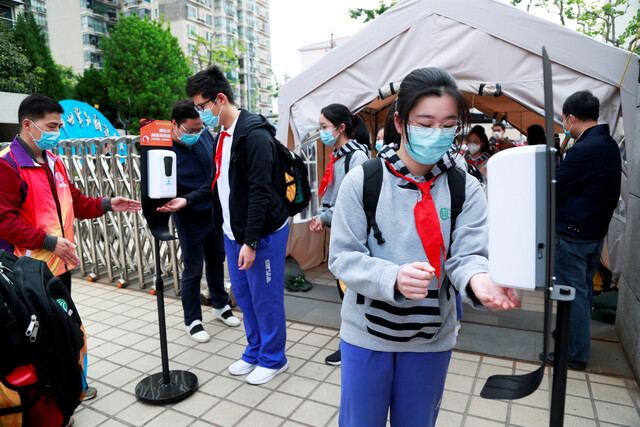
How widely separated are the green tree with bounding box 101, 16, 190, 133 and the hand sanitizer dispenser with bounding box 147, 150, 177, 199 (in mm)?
24996

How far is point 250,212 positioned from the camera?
104 inches

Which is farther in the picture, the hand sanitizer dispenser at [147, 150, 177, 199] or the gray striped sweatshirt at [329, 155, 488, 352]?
the hand sanitizer dispenser at [147, 150, 177, 199]

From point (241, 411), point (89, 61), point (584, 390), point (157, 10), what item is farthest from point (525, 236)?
point (157, 10)

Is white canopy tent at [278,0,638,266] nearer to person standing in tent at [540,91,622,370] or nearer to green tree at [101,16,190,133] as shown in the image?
person standing in tent at [540,91,622,370]

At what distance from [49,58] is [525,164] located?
94.0 feet

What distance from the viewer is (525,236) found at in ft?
2.62

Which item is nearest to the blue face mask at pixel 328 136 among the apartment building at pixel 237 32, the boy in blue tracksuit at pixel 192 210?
the boy in blue tracksuit at pixel 192 210

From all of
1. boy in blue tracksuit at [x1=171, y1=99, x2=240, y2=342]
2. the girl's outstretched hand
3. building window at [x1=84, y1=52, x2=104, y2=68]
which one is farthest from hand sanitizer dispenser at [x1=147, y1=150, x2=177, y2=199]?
building window at [x1=84, y1=52, x2=104, y2=68]

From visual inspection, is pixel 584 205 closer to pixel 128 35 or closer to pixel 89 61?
pixel 128 35

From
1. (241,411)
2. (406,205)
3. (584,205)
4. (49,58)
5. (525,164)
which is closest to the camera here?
(525,164)

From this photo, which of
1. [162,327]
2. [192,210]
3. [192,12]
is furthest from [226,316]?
[192,12]

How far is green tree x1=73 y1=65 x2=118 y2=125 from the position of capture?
2552cm

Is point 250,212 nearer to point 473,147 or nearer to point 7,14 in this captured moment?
point 473,147

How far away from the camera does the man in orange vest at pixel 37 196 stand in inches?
92.8
